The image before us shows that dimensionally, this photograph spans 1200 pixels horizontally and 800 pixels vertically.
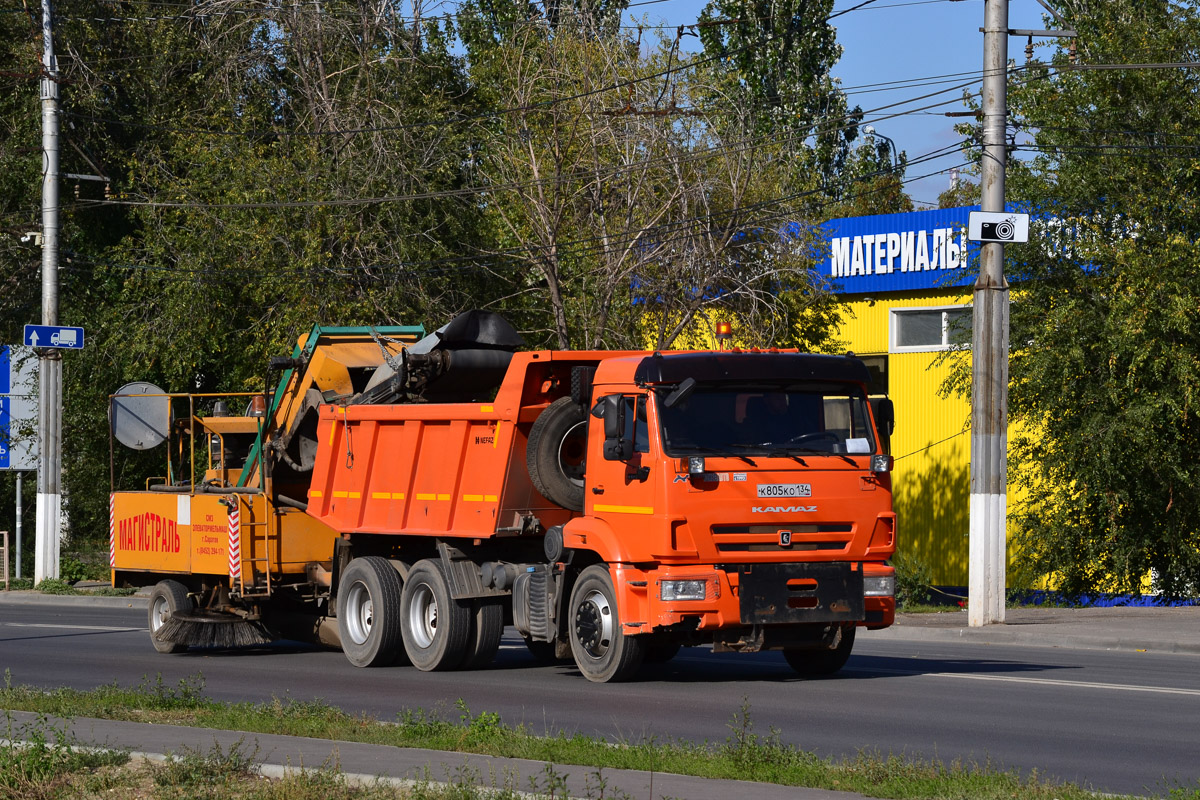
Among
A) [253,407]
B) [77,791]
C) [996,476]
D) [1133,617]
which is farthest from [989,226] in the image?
[77,791]

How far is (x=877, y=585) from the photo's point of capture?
1456cm

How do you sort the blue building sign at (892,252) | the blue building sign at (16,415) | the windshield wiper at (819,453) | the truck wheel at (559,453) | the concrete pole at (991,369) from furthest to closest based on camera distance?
the blue building sign at (892,252)
the blue building sign at (16,415)
the concrete pole at (991,369)
the truck wheel at (559,453)
the windshield wiper at (819,453)

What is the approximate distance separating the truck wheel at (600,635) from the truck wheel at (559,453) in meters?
1.01

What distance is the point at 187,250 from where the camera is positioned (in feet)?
111

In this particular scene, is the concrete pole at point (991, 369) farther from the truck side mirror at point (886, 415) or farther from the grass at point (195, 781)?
the grass at point (195, 781)

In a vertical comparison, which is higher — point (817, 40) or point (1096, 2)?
point (817, 40)

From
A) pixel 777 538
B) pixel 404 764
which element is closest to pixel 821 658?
pixel 777 538

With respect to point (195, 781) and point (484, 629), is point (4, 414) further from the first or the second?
point (195, 781)

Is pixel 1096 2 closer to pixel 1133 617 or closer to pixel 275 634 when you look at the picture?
pixel 1133 617

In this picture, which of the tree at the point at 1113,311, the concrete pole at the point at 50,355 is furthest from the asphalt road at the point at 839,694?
the concrete pole at the point at 50,355

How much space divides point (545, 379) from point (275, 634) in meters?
5.69

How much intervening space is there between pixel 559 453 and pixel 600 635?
A: 5.98 feet

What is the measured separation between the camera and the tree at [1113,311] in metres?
26.1

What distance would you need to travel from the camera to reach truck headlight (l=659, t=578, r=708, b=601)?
45.2 feet
